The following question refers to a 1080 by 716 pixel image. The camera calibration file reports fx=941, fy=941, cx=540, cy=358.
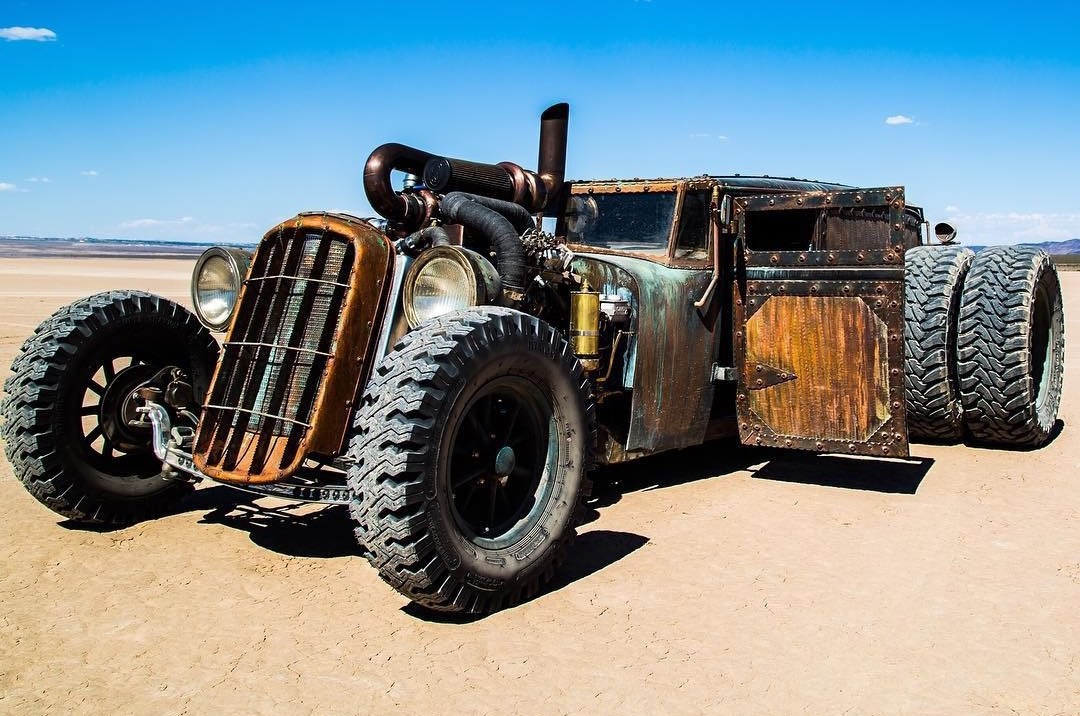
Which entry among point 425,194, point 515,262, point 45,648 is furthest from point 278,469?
point 425,194

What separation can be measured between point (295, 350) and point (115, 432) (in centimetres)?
148

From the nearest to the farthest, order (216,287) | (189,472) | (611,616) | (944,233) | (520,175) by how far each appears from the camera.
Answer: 1. (611,616)
2. (189,472)
3. (216,287)
4. (520,175)
5. (944,233)

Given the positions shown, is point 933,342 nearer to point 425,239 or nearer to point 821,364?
point 821,364

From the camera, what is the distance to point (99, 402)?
205 inches

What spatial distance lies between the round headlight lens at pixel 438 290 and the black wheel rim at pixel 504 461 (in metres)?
0.55

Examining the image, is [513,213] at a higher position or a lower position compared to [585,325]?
higher

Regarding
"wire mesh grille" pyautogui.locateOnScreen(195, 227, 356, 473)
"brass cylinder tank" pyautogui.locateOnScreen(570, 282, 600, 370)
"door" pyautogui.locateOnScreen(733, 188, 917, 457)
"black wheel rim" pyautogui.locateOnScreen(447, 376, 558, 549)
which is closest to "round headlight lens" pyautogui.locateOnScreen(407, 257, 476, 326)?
"wire mesh grille" pyautogui.locateOnScreen(195, 227, 356, 473)

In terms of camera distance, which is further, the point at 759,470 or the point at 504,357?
the point at 759,470

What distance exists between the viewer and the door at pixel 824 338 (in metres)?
5.62

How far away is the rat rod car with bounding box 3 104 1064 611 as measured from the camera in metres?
3.98

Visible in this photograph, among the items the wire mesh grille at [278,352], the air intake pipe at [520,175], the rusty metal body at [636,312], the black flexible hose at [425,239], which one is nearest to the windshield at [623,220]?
the rusty metal body at [636,312]

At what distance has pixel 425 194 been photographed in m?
5.60

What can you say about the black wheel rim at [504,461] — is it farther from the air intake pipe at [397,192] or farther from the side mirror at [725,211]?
the side mirror at [725,211]

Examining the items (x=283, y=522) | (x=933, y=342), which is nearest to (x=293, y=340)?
(x=283, y=522)
